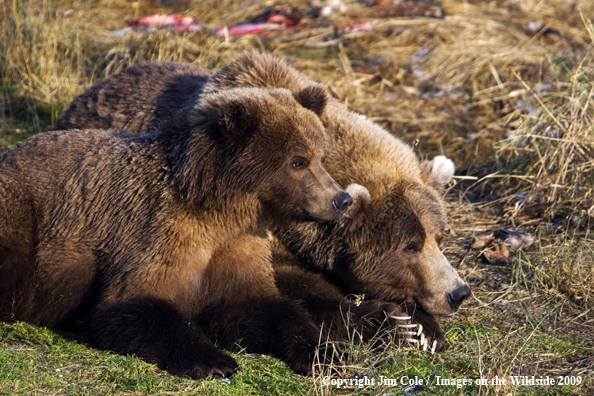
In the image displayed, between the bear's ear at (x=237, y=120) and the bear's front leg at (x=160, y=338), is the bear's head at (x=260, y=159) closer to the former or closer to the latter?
the bear's ear at (x=237, y=120)

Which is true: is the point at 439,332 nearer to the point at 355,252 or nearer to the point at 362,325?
the point at 362,325

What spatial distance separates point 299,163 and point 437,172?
64.6 inches

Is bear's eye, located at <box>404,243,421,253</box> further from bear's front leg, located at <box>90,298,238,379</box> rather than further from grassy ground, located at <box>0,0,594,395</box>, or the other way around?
bear's front leg, located at <box>90,298,238,379</box>

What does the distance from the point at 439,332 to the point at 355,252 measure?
0.91m

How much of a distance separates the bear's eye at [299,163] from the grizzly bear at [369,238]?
0.42 metres

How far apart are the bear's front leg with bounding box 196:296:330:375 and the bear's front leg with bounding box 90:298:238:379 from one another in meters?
0.35

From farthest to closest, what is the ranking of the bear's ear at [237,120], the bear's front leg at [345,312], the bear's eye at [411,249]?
1. the bear's eye at [411,249]
2. the bear's front leg at [345,312]
3. the bear's ear at [237,120]

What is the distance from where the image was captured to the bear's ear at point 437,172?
20.9 feet

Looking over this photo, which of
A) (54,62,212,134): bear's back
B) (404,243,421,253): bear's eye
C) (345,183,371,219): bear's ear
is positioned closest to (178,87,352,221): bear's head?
(345,183,371,219): bear's ear

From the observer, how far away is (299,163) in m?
5.26

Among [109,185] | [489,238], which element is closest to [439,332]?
[489,238]

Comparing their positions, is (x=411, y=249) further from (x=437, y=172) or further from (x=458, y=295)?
(x=437, y=172)

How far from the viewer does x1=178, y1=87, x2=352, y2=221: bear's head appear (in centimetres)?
513

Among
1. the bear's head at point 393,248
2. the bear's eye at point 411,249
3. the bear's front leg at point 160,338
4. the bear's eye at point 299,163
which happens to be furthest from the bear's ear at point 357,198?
the bear's front leg at point 160,338
